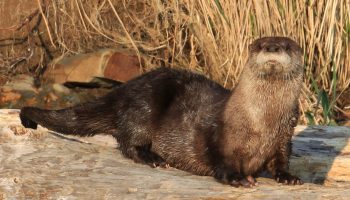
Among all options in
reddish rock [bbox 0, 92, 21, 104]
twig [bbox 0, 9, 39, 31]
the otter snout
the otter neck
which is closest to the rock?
reddish rock [bbox 0, 92, 21, 104]

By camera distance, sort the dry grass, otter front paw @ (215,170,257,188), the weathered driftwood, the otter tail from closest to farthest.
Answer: the weathered driftwood, otter front paw @ (215,170,257,188), the otter tail, the dry grass

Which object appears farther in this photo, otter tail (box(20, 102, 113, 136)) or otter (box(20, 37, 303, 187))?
otter tail (box(20, 102, 113, 136))

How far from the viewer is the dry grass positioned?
534 cm

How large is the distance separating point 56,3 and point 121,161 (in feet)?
10.3

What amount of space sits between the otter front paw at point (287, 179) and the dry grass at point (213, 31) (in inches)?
82.3

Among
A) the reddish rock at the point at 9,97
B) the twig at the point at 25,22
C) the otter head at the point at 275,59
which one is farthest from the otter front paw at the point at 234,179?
the twig at the point at 25,22

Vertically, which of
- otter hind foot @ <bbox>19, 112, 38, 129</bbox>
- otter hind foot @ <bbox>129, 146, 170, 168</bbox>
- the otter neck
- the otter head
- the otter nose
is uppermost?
the otter nose

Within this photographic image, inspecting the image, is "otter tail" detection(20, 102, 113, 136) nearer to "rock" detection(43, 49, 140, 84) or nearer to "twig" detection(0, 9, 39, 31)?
"rock" detection(43, 49, 140, 84)

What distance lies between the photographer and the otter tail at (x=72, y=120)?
12.6ft

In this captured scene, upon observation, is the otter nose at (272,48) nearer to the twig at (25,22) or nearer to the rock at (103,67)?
the rock at (103,67)

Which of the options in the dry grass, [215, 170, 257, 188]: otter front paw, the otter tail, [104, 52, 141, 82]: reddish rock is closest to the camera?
[215, 170, 257, 188]: otter front paw

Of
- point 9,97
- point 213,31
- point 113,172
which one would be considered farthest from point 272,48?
point 9,97

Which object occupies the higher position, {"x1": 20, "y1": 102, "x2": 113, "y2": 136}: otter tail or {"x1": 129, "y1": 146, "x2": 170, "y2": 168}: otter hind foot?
{"x1": 20, "y1": 102, "x2": 113, "y2": 136}: otter tail

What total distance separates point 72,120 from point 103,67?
7.89 feet
